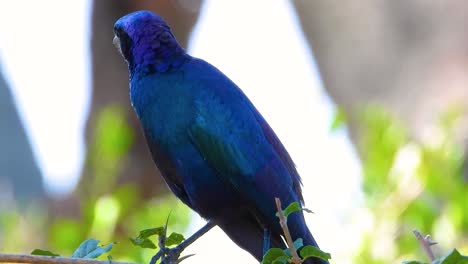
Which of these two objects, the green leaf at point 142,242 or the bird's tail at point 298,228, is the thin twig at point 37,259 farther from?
the bird's tail at point 298,228

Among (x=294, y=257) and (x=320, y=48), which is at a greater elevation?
(x=320, y=48)

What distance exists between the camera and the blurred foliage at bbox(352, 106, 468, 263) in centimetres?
446

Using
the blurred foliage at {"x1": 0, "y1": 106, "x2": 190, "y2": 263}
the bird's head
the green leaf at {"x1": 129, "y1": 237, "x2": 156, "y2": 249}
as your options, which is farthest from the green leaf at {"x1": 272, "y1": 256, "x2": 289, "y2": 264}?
the blurred foliage at {"x1": 0, "y1": 106, "x2": 190, "y2": 263}

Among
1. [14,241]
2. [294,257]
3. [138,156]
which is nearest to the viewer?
[294,257]

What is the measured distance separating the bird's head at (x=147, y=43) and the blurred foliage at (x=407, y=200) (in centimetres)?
128

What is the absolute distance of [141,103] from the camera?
3.49 metres

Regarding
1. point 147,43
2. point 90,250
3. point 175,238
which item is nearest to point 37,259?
point 90,250

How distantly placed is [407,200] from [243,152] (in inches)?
54.0

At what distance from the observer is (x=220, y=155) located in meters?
3.38

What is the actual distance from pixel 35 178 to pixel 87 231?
3295mm

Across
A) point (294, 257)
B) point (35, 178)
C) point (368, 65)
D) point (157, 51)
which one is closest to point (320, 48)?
point (368, 65)

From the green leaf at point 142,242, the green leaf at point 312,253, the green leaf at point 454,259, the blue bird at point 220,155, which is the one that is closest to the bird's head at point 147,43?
the blue bird at point 220,155

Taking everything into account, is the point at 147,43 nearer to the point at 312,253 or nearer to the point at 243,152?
the point at 243,152

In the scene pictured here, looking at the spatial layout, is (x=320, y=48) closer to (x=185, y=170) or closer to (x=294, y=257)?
(x=185, y=170)
